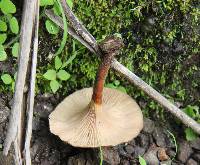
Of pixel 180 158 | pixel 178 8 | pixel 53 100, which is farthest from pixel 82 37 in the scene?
pixel 180 158

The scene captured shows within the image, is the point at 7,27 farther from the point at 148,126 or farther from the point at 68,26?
the point at 148,126

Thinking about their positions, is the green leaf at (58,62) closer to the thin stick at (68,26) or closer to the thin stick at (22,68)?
the thin stick at (68,26)

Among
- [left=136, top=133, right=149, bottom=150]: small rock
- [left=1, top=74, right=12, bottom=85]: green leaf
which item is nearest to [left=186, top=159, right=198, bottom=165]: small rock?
[left=136, top=133, right=149, bottom=150]: small rock

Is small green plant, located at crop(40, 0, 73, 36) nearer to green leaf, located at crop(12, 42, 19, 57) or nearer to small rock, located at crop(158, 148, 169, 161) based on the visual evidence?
green leaf, located at crop(12, 42, 19, 57)

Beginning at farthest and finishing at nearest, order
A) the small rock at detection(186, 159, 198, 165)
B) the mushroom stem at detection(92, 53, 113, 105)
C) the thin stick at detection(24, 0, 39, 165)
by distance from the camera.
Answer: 1. the small rock at detection(186, 159, 198, 165)
2. the mushroom stem at detection(92, 53, 113, 105)
3. the thin stick at detection(24, 0, 39, 165)

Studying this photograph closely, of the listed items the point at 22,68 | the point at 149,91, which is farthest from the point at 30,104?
the point at 149,91

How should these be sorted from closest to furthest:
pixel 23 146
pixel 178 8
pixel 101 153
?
pixel 23 146
pixel 101 153
pixel 178 8

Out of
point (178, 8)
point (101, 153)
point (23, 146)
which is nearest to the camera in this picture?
point (23, 146)

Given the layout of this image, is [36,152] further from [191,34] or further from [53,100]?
[191,34]
